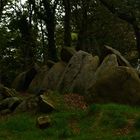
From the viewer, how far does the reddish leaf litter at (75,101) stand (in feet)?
75.4

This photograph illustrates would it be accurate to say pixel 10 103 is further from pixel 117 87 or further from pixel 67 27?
pixel 67 27

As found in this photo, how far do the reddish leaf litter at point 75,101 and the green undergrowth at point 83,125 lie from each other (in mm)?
988

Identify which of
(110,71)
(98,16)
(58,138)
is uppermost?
(98,16)

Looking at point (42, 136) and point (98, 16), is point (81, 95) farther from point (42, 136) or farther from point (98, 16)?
point (98, 16)

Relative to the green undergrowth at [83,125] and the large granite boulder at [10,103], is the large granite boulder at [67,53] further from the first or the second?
the green undergrowth at [83,125]

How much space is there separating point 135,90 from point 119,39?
2817cm

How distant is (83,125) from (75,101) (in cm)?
445

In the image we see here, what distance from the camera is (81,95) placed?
2603 cm

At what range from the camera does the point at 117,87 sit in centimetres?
2297

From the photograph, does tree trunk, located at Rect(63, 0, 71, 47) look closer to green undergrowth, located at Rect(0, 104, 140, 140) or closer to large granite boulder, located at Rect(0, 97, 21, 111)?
large granite boulder, located at Rect(0, 97, 21, 111)

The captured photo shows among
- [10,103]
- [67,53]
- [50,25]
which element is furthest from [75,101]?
[50,25]

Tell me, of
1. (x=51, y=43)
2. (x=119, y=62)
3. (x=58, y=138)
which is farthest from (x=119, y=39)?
(x=58, y=138)

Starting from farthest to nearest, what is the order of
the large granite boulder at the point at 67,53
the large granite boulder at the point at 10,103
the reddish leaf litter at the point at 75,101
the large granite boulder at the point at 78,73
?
the large granite boulder at the point at 67,53 → the large granite boulder at the point at 78,73 → the large granite boulder at the point at 10,103 → the reddish leaf litter at the point at 75,101

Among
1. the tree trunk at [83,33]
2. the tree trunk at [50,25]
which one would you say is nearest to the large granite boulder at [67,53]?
the tree trunk at [50,25]
